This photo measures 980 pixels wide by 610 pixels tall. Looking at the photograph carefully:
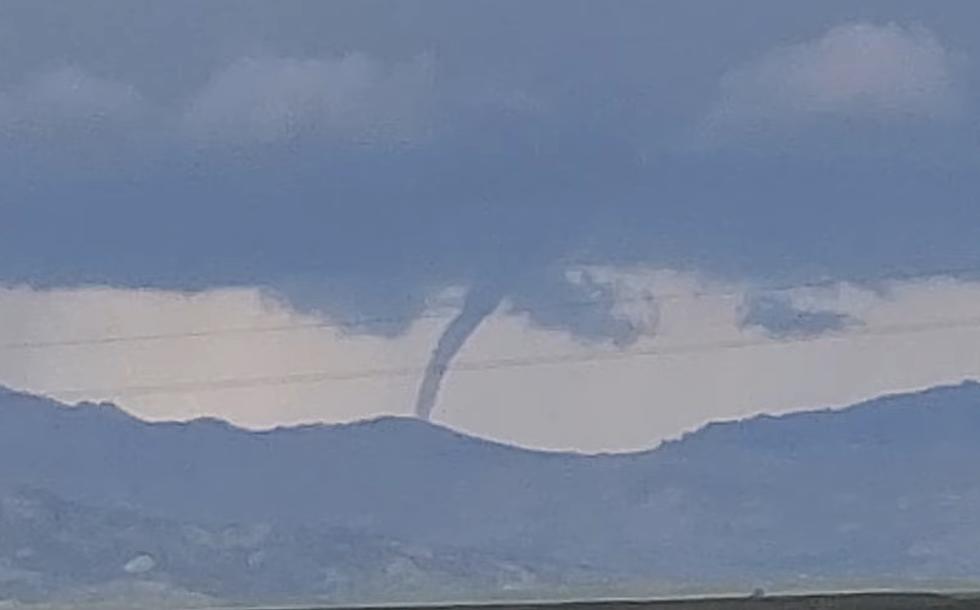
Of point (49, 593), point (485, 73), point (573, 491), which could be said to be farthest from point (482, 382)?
point (49, 593)

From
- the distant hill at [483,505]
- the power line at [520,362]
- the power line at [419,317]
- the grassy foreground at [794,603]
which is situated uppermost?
the power line at [419,317]

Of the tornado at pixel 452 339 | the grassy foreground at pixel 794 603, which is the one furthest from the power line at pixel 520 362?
the grassy foreground at pixel 794 603

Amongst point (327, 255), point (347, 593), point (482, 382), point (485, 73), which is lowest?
point (347, 593)

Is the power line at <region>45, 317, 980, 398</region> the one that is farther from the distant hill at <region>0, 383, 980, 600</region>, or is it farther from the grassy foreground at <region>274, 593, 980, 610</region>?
the grassy foreground at <region>274, 593, 980, 610</region>

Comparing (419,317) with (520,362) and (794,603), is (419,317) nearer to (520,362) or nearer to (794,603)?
(520,362)

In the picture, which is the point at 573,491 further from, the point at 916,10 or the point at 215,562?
the point at 916,10

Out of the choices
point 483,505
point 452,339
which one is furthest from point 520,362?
point 483,505

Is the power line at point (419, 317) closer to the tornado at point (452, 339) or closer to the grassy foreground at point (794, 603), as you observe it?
the tornado at point (452, 339)
